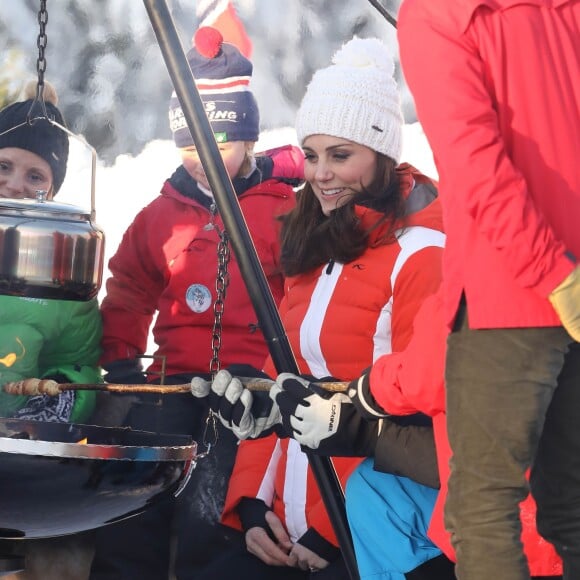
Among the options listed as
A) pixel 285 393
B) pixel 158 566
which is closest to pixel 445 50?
pixel 285 393

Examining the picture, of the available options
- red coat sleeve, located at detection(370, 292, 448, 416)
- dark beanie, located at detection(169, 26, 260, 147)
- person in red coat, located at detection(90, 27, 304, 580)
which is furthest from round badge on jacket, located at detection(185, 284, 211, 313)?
red coat sleeve, located at detection(370, 292, 448, 416)

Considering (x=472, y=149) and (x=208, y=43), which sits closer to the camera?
(x=472, y=149)

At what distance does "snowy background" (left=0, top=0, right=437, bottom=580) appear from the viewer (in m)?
4.32

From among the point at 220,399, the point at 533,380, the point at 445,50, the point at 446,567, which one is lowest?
the point at 446,567

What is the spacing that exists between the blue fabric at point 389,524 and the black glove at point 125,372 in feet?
3.74

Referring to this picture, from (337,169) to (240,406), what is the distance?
0.63m

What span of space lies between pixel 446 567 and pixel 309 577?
1.60ft

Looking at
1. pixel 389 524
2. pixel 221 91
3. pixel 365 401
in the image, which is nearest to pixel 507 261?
pixel 365 401

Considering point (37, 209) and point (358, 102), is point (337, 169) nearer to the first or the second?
point (358, 102)

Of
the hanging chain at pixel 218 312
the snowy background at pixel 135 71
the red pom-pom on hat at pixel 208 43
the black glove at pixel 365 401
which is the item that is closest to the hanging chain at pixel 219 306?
the hanging chain at pixel 218 312

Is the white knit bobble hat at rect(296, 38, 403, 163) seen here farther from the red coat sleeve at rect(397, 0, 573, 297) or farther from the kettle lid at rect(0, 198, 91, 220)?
the red coat sleeve at rect(397, 0, 573, 297)

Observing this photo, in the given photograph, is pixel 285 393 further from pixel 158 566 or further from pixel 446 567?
pixel 158 566

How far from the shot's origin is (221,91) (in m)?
3.12

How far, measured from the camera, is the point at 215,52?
3.12m
